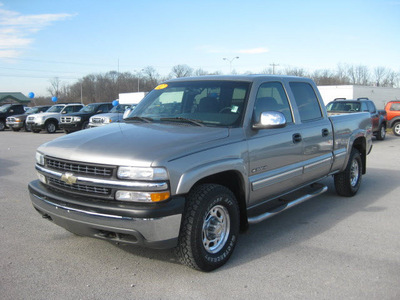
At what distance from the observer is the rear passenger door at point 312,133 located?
522cm

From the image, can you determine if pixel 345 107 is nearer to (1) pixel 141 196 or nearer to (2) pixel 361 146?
(2) pixel 361 146

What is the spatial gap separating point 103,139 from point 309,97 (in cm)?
321

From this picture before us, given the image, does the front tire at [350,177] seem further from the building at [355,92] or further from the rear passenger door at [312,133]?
the building at [355,92]

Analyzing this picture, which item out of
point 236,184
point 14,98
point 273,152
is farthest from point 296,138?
point 14,98

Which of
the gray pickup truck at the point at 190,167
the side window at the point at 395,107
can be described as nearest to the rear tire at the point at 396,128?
the side window at the point at 395,107

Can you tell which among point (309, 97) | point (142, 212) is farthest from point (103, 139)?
point (309, 97)

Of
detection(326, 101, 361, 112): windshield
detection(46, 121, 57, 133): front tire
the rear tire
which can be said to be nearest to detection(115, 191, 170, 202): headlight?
detection(326, 101, 361, 112): windshield

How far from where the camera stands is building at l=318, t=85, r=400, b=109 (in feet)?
144

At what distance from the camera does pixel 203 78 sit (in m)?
5.02

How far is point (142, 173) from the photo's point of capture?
329 centimetres

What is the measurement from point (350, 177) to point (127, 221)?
4.62 metres

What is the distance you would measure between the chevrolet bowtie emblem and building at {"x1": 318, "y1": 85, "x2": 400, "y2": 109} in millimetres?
42800

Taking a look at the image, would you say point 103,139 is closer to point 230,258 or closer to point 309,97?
point 230,258

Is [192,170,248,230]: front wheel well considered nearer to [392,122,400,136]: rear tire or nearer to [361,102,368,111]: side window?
[361,102,368,111]: side window
